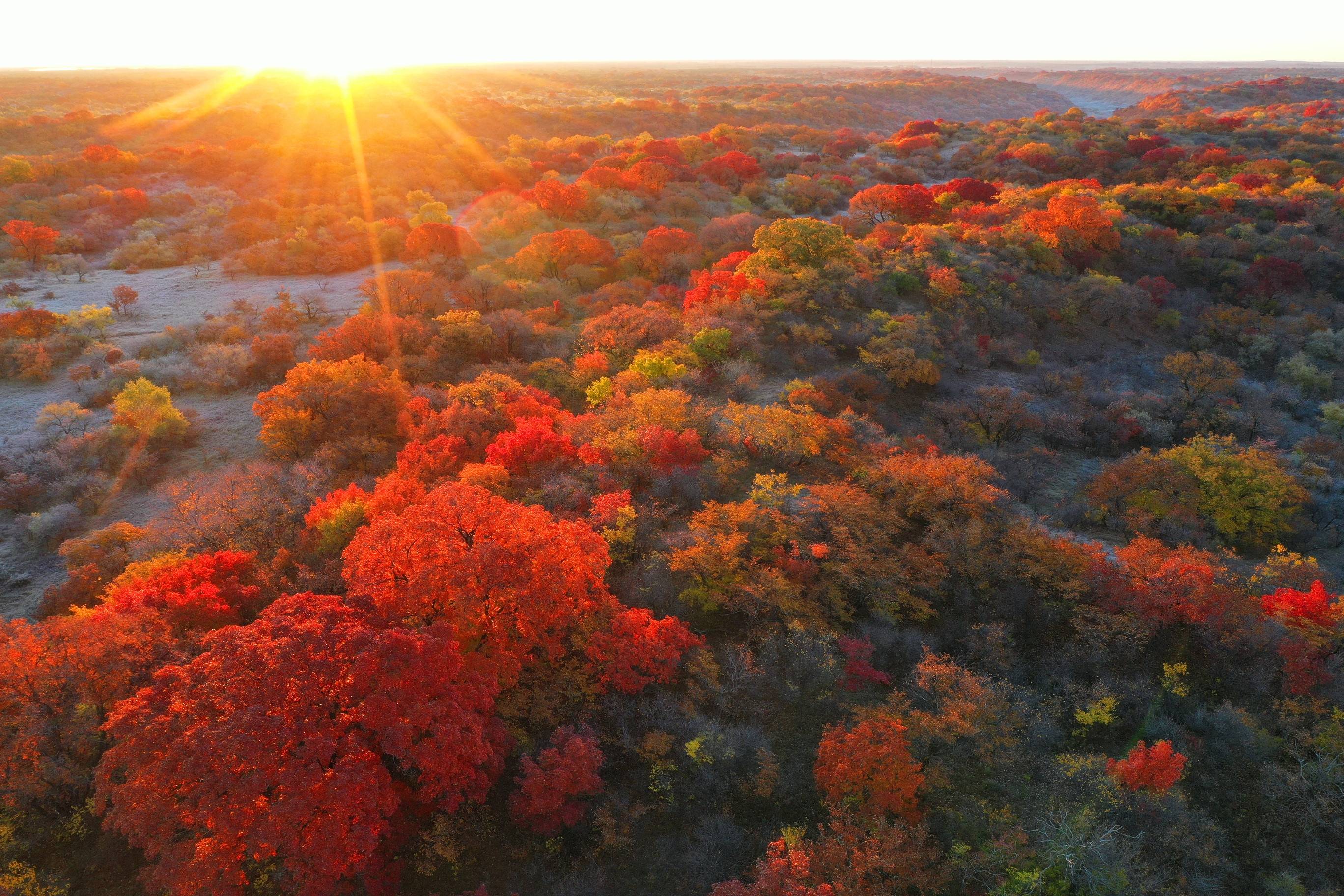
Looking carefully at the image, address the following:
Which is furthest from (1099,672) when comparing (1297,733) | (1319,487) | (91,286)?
(91,286)

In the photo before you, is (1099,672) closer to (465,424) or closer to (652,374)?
(652,374)

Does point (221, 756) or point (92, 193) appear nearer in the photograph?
point (221, 756)

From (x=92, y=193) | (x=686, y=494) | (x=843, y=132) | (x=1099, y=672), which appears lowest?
(x=1099, y=672)

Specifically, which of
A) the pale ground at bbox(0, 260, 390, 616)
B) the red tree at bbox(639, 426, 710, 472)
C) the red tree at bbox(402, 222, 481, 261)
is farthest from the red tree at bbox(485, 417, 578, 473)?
the red tree at bbox(402, 222, 481, 261)

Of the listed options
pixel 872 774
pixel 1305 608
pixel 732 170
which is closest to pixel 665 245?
pixel 732 170

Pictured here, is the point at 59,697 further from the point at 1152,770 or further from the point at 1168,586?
the point at 1168,586

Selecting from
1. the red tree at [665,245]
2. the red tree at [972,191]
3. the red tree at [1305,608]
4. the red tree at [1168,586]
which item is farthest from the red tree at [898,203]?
the red tree at [1305,608]

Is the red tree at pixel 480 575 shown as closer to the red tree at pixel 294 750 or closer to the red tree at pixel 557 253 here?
the red tree at pixel 294 750

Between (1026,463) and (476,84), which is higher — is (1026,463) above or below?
below
